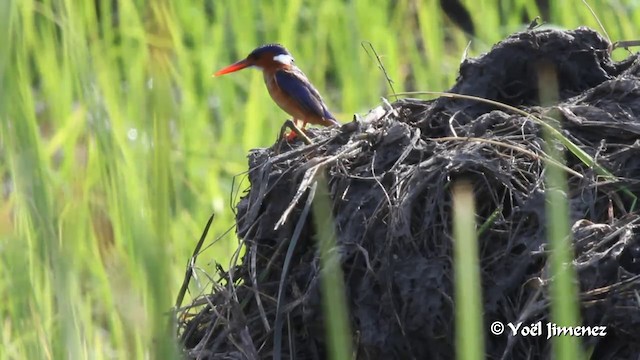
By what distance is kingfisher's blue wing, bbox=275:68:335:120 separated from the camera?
4.50 metres

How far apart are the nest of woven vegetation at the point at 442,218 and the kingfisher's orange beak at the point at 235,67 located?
1.64m

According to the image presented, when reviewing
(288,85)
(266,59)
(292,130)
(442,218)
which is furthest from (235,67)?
(442,218)

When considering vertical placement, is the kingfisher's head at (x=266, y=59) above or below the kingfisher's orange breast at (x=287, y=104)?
above

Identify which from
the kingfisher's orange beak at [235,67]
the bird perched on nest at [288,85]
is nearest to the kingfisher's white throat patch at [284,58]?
the bird perched on nest at [288,85]

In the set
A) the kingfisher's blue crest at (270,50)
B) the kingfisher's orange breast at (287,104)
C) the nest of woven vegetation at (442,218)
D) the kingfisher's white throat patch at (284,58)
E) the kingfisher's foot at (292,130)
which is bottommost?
the nest of woven vegetation at (442,218)

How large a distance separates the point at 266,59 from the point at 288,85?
0.21 meters

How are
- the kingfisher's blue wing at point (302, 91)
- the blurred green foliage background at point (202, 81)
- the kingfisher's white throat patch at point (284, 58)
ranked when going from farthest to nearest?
the kingfisher's white throat patch at point (284, 58)
the kingfisher's blue wing at point (302, 91)
the blurred green foliage background at point (202, 81)

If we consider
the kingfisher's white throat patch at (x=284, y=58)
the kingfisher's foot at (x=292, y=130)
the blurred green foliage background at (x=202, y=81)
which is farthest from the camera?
the kingfisher's white throat patch at (x=284, y=58)

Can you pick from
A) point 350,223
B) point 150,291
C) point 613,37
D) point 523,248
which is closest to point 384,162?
point 350,223

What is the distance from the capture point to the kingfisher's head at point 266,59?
15.4 ft

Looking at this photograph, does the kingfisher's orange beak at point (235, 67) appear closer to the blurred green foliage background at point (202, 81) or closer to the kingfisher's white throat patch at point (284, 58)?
the blurred green foliage background at point (202, 81)

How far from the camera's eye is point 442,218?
Result: 250 cm

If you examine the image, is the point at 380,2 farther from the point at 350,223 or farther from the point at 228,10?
the point at 350,223

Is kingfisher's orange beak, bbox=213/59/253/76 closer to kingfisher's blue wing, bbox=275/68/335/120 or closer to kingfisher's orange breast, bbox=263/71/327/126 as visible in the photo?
kingfisher's orange breast, bbox=263/71/327/126
